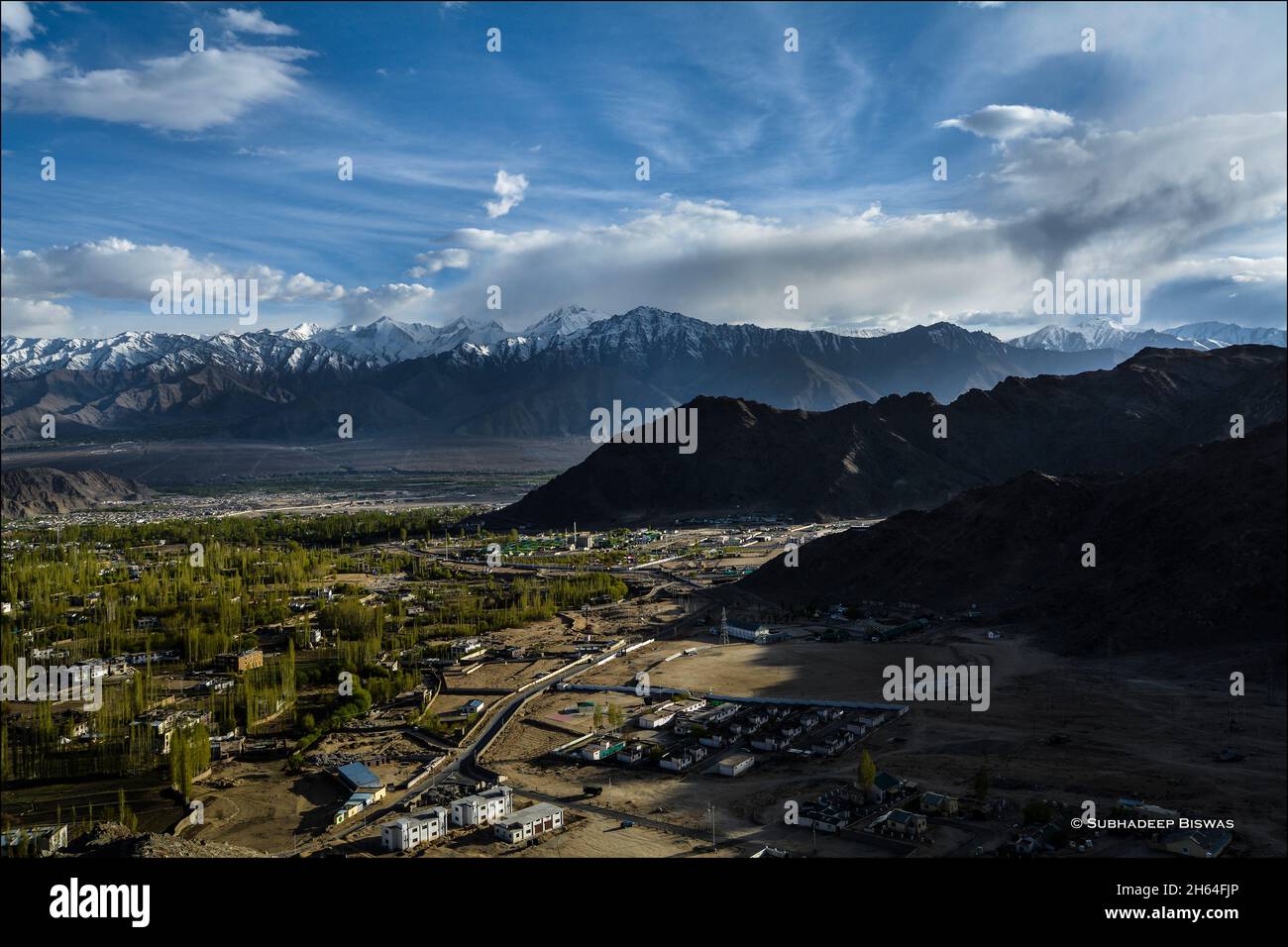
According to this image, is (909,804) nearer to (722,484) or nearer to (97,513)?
(722,484)

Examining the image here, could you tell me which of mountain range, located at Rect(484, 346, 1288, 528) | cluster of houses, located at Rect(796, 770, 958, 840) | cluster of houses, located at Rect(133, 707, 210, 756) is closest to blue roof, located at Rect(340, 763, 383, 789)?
cluster of houses, located at Rect(133, 707, 210, 756)

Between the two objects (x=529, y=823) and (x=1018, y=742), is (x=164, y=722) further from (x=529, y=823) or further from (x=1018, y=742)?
(x=1018, y=742)

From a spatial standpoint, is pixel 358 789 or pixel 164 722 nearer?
pixel 358 789

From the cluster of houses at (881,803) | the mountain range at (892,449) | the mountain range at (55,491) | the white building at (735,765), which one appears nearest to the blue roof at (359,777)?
the white building at (735,765)

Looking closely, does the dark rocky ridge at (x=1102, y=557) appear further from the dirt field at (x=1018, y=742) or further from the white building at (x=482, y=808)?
the white building at (x=482, y=808)

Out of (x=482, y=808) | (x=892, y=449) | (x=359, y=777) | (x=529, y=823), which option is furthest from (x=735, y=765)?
(x=892, y=449)

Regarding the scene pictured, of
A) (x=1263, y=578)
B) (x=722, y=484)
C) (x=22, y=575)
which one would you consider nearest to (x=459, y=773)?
(x=1263, y=578)
